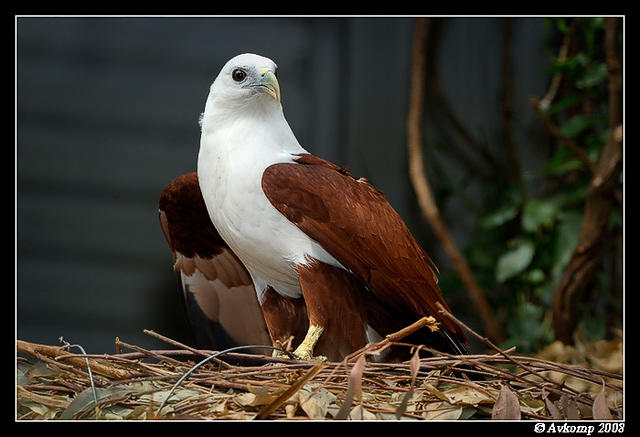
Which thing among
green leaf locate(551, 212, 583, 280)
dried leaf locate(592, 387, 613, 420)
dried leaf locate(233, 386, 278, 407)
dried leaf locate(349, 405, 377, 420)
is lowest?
dried leaf locate(592, 387, 613, 420)

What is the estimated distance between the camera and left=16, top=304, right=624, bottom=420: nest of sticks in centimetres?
116

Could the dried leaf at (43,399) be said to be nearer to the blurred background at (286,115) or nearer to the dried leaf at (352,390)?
the blurred background at (286,115)

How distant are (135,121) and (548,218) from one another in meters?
1.31

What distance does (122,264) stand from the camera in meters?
1.56

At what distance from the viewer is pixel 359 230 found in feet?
4.33

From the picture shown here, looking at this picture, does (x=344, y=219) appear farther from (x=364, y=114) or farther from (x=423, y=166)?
(x=423, y=166)

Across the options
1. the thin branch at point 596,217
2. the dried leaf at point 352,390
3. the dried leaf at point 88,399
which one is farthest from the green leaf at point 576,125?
the dried leaf at point 88,399

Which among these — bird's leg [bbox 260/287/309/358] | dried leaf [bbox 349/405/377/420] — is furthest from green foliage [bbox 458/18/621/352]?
dried leaf [bbox 349/405/377/420]

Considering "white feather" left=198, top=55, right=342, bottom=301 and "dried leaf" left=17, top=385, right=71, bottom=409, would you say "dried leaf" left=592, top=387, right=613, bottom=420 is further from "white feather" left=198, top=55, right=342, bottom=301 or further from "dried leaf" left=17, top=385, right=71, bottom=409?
"dried leaf" left=17, top=385, right=71, bottom=409

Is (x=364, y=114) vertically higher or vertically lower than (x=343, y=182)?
higher

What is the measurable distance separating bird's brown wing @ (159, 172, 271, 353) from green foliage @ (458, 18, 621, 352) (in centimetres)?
87

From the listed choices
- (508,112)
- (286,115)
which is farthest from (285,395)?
(508,112)
